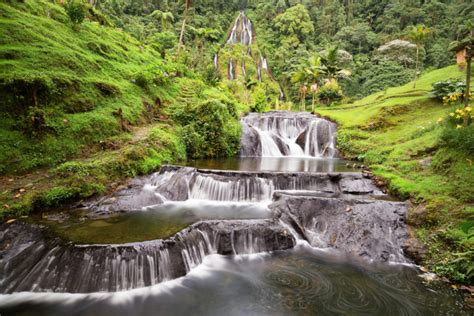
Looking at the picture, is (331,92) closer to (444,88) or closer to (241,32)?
(444,88)

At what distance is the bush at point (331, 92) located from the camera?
32.8 meters

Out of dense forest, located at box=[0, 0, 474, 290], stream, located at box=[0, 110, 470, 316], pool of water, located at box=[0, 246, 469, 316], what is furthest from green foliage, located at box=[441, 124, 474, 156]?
pool of water, located at box=[0, 246, 469, 316]

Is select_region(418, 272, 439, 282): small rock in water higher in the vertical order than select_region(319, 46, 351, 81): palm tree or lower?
lower

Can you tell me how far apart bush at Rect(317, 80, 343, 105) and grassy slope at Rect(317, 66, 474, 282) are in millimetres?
15859

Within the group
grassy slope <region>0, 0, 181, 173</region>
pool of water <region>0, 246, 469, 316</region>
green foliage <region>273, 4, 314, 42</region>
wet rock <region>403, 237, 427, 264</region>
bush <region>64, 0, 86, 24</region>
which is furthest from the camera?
green foliage <region>273, 4, 314, 42</region>

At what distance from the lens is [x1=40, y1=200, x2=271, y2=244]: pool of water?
600cm

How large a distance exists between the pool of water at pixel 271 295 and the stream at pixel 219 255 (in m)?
0.02

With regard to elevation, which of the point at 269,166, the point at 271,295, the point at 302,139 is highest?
the point at 302,139

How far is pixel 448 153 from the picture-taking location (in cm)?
873

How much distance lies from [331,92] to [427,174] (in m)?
25.8

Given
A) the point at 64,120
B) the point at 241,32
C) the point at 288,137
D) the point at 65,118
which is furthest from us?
the point at 241,32

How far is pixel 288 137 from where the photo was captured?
18.8m

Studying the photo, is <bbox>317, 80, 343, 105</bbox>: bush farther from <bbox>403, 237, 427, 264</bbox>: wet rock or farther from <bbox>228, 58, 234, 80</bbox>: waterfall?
<bbox>403, 237, 427, 264</bbox>: wet rock

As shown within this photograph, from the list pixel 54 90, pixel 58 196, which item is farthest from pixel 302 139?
pixel 58 196
